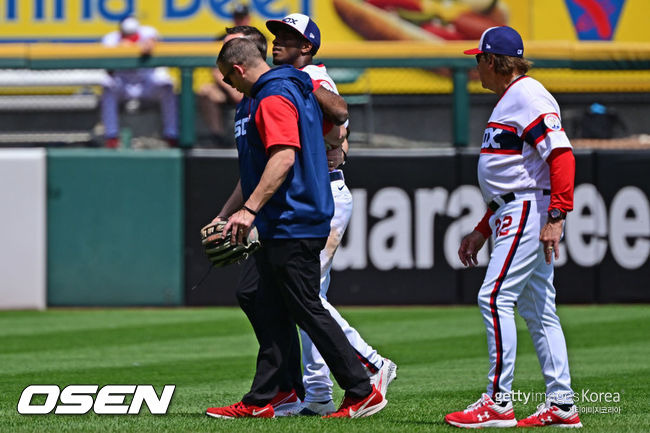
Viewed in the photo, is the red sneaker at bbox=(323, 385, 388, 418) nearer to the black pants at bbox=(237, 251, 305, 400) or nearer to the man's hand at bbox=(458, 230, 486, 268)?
the black pants at bbox=(237, 251, 305, 400)

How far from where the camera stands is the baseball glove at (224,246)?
5578 mm

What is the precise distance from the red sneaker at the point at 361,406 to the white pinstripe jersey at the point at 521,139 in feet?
3.68

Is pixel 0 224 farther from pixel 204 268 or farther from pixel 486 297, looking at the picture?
pixel 486 297

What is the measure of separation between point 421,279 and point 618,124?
2.59 meters

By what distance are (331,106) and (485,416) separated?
1695mm

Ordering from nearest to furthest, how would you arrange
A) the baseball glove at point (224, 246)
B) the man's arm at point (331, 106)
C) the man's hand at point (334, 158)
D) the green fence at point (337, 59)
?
the baseball glove at point (224, 246)
the man's arm at point (331, 106)
the man's hand at point (334, 158)
the green fence at point (337, 59)

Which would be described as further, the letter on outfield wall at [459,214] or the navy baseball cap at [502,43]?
the letter on outfield wall at [459,214]

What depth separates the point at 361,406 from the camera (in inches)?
225

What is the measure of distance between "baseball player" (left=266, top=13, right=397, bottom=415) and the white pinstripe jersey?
0.98 m

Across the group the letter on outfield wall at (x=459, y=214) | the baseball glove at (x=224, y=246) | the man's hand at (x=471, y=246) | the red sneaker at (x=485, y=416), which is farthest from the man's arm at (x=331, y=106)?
the letter on outfield wall at (x=459, y=214)

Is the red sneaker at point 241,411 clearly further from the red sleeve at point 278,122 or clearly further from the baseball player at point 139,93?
the baseball player at point 139,93

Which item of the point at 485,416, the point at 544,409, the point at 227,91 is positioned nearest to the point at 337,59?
the point at 227,91

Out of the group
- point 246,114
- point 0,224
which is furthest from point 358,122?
point 246,114

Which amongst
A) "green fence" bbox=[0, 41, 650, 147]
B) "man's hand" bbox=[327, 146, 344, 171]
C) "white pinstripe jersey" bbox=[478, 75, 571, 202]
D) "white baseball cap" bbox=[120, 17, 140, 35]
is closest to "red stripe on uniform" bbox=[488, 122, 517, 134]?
"white pinstripe jersey" bbox=[478, 75, 571, 202]
